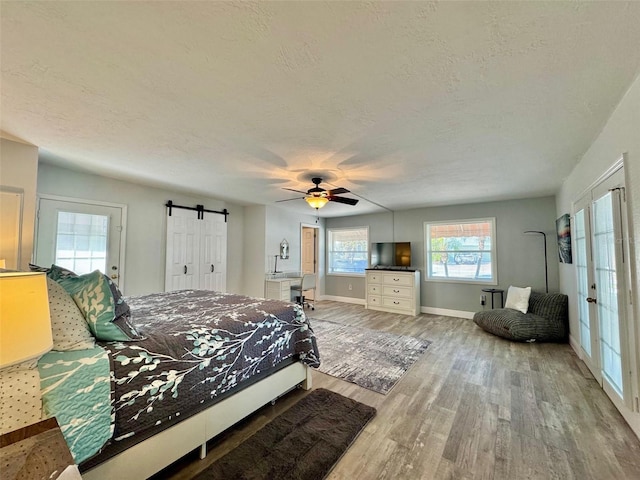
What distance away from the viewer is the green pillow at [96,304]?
1460mm

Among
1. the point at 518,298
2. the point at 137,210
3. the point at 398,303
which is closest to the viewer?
the point at 137,210

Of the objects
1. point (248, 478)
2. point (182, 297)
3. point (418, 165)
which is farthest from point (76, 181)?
point (418, 165)

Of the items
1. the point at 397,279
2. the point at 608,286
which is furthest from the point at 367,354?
the point at 397,279

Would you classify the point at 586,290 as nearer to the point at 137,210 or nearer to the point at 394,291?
the point at 394,291

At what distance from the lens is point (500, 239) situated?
202 inches

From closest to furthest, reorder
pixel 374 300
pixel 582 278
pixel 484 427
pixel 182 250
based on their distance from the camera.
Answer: pixel 484 427 < pixel 582 278 < pixel 182 250 < pixel 374 300

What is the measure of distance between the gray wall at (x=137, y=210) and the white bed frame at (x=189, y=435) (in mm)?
3176

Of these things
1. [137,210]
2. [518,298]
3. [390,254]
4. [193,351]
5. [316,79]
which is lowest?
[518,298]

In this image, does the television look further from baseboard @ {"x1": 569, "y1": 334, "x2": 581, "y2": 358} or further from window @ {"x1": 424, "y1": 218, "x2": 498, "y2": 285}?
baseboard @ {"x1": 569, "y1": 334, "x2": 581, "y2": 358}

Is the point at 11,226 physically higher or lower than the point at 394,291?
higher

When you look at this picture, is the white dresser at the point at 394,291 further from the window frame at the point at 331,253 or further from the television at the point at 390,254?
the window frame at the point at 331,253

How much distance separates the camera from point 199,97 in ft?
5.89

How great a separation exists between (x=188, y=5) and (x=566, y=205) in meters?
4.90

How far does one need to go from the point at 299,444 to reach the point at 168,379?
3.35 feet
